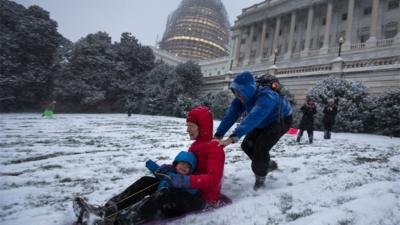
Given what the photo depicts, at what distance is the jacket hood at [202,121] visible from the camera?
316 cm

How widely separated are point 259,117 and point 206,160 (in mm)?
872

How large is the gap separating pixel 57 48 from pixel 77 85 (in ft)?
25.8

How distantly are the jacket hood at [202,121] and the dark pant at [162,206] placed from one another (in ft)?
2.41

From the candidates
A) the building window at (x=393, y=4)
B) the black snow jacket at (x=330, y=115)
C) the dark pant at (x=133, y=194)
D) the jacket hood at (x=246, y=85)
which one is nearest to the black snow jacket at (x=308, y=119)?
the black snow jacket at (x=330, y=115)

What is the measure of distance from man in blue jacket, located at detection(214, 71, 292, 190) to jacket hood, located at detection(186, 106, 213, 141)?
310mm

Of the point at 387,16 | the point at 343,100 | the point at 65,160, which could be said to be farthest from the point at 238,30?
the point at 65,160

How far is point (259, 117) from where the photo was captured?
3246mm

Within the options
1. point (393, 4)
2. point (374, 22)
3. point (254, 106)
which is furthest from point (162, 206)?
point (393, 4)

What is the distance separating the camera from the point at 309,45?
3800 cm

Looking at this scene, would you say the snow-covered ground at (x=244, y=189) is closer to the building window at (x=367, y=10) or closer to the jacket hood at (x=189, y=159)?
the jacket hood at (x=189, y=159)

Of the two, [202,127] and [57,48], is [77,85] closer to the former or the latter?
[57,48]

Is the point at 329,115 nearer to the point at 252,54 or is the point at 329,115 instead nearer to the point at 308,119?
the point at 308,119

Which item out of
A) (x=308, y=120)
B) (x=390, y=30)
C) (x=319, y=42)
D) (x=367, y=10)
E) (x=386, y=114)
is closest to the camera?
(x=308, y=120)

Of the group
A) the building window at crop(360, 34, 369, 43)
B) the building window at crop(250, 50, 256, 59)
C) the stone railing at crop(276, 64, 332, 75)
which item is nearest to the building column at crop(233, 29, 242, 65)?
the building window at crop(250, 50, 256, 59)
